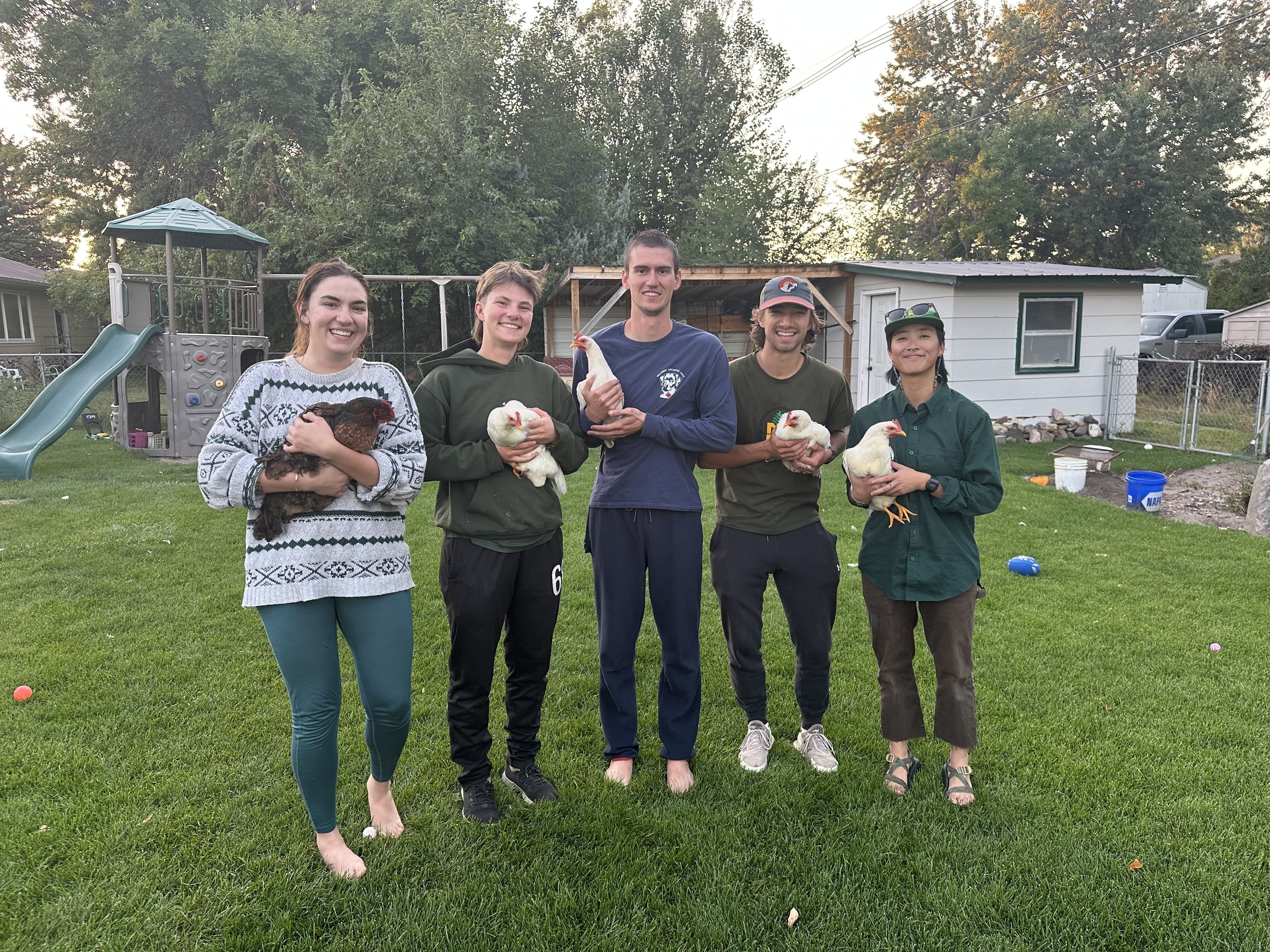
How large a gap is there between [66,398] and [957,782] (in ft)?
48.4

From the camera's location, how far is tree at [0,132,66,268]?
34.6 m

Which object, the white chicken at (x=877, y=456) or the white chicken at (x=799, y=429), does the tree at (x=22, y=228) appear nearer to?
the white chicken at (x=799, y=429)

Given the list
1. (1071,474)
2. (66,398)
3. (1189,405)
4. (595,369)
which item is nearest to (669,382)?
(595,369)

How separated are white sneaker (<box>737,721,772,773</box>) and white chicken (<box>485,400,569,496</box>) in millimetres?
1590

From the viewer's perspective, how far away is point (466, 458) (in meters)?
2.99

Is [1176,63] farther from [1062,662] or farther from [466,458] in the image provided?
[466,458]

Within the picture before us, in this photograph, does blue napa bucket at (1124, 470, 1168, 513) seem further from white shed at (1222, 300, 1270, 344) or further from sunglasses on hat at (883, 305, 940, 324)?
white shed at (1222, 300, 1270, 344)

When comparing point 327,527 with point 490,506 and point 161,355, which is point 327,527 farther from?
point 161,355

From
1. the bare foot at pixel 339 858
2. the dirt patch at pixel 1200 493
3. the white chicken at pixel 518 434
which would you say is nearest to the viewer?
the bare foot at pixel 339 858

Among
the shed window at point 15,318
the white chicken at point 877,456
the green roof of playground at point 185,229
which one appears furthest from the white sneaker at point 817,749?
the shed window at point 15,318

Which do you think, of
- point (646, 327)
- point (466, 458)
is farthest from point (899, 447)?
point (466, 458)

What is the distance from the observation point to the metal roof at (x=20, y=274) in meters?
24.4

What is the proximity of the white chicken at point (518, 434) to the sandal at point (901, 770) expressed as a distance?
1.97 m

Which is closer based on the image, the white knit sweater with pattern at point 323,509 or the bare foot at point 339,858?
the white knit sweater with pattern at point 323,509
